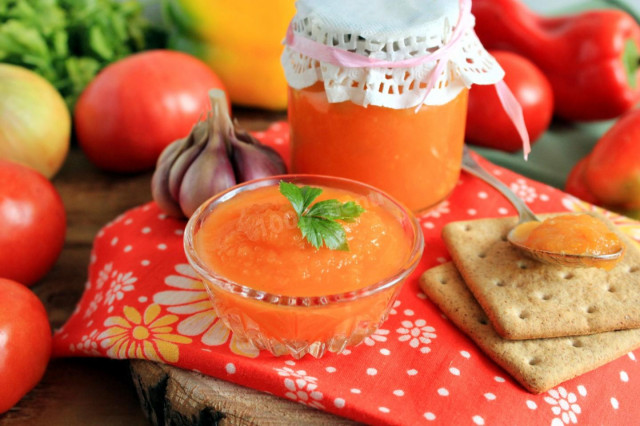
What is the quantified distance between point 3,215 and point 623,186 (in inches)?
67.9

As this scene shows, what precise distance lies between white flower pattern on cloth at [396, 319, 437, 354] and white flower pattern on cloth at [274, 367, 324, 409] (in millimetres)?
232

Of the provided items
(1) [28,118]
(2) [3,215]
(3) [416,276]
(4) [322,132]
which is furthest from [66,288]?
(3) [416,276]

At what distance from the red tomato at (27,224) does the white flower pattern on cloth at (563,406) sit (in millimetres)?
1264

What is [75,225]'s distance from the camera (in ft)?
6.68

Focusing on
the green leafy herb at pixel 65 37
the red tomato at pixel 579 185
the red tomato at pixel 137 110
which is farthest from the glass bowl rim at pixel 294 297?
the green leafy herb at pixel 65 37

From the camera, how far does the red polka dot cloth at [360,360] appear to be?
120 centimetres

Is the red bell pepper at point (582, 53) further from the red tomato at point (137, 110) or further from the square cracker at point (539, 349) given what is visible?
the square cracker at point (539, 349)

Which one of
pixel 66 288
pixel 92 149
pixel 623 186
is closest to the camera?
pixel 66 288

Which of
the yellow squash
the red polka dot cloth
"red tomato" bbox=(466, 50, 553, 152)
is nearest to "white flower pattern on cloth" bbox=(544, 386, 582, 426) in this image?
the red polka dot cloth

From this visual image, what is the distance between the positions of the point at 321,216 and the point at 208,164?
0.51m

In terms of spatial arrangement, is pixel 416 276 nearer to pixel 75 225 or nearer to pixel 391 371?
pixel 391 371

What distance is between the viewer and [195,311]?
4.75ft

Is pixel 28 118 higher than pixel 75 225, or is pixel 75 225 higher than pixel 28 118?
pixel 28 118

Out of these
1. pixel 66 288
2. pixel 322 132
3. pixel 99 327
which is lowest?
pixel 66 288
